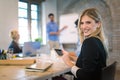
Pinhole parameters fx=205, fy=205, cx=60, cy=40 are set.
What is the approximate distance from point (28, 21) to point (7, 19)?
3.15 feet

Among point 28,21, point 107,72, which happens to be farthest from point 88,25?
point 28,21

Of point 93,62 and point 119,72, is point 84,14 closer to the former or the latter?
point 93,62

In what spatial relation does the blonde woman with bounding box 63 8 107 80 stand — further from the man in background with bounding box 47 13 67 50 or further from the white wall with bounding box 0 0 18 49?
the man in background with bounding box 47 13 67 50

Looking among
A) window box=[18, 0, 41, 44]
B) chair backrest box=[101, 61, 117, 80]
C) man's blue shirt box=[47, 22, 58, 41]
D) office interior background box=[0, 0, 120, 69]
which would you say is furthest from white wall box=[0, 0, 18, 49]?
chair backrest box=[101, 61, 117, 80]

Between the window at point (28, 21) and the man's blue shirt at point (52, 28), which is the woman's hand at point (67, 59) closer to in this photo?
the man's blue shirt at point (52, 28)

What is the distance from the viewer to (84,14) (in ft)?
5.57

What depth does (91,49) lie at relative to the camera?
1550mm

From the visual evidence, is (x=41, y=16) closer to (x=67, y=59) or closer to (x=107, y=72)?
(x=67, y=59)

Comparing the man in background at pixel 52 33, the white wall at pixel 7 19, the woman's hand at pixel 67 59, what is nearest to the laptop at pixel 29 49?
the woman's hand at pixel 67 59

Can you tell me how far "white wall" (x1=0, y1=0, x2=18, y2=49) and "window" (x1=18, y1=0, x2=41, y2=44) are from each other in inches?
13.8

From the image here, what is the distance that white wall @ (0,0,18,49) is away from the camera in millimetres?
5328

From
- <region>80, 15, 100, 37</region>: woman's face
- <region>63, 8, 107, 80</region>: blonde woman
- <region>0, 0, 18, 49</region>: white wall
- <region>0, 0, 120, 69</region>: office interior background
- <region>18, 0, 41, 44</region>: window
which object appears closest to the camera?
<region>63, 8, 107, 80</region>: blonde woman

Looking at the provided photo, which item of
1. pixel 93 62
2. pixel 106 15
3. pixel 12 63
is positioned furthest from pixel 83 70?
pixel 106 15

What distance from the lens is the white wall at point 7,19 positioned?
5.33 m
